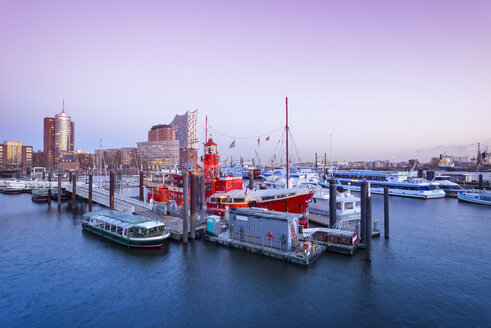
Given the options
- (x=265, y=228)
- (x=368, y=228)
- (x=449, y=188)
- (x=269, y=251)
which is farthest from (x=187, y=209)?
(x=449, y=188)

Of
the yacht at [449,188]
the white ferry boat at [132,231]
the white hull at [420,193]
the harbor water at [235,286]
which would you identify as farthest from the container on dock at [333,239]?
the yacht at [449,188]

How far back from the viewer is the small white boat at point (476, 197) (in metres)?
59.1

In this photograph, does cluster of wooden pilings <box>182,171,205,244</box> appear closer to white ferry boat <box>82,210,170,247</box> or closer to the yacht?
white ferry boat <box>82,210,170,247</box>

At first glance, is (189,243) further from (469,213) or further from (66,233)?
(469,213)

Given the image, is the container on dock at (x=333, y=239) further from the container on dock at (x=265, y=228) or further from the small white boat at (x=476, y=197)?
the small white boat at (x=476, y=197)

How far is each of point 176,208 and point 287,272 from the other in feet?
78.8

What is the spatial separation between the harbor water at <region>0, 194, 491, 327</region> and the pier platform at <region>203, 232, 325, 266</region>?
0.60m

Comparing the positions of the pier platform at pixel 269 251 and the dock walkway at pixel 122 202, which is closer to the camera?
the pier platform at pixel 269 251

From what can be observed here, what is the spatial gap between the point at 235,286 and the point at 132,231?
1551cm

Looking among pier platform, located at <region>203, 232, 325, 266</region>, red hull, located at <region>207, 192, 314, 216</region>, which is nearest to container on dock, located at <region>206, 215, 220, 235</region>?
pier platform, located at <region>203, 232, 325, 266</region>

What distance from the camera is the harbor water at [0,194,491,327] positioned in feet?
52.9

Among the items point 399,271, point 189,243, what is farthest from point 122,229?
point 399,271

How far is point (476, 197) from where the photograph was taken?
61.3 metres

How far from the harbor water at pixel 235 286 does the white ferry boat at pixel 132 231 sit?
3.25 feet
